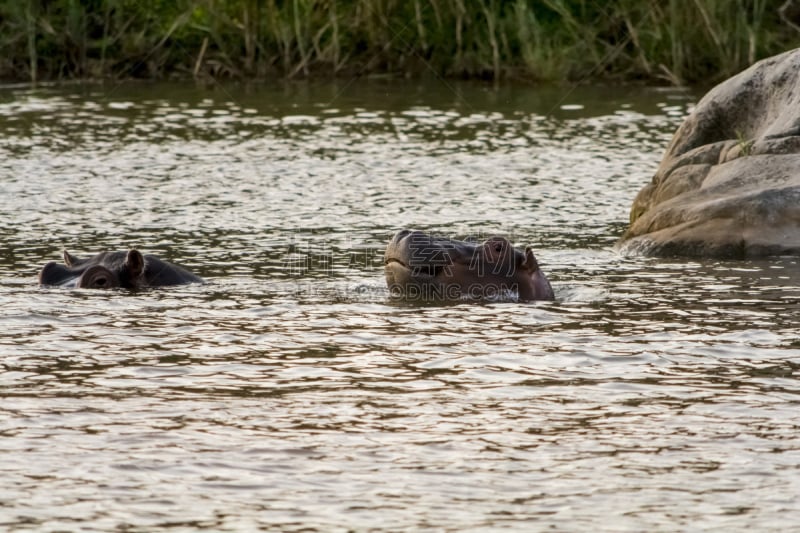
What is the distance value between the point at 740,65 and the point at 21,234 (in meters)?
12.1

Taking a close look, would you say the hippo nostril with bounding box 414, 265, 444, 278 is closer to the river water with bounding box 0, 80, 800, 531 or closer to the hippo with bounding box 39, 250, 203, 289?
the river water with bounding box 0, 80, 800, 531

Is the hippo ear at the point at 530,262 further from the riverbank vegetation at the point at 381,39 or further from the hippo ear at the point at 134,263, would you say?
the riverbank vegetation at the point at 381,39

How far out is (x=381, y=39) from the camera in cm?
2211

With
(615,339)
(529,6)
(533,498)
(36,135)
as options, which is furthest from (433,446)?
(529,6)

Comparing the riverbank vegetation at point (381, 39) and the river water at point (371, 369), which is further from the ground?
the riverbank vegetation at point (381, 39)

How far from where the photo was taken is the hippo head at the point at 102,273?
865 centimetres

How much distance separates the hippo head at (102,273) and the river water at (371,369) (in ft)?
0.48

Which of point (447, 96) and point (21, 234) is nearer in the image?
point (21, 234)

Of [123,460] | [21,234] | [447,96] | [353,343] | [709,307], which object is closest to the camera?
[123,460]

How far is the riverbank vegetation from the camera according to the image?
20.7 metres

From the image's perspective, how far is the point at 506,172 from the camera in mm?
14266

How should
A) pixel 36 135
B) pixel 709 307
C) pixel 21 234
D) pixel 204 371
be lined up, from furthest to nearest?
pixel 36 135 → pixel 21 234 → pixel 709 307 → pixel 204 371

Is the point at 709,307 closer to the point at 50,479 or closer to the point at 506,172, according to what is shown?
the point at 50,479

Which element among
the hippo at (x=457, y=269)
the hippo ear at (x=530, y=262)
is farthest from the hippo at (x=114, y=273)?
the hippo ear at (x=530, y=262)
